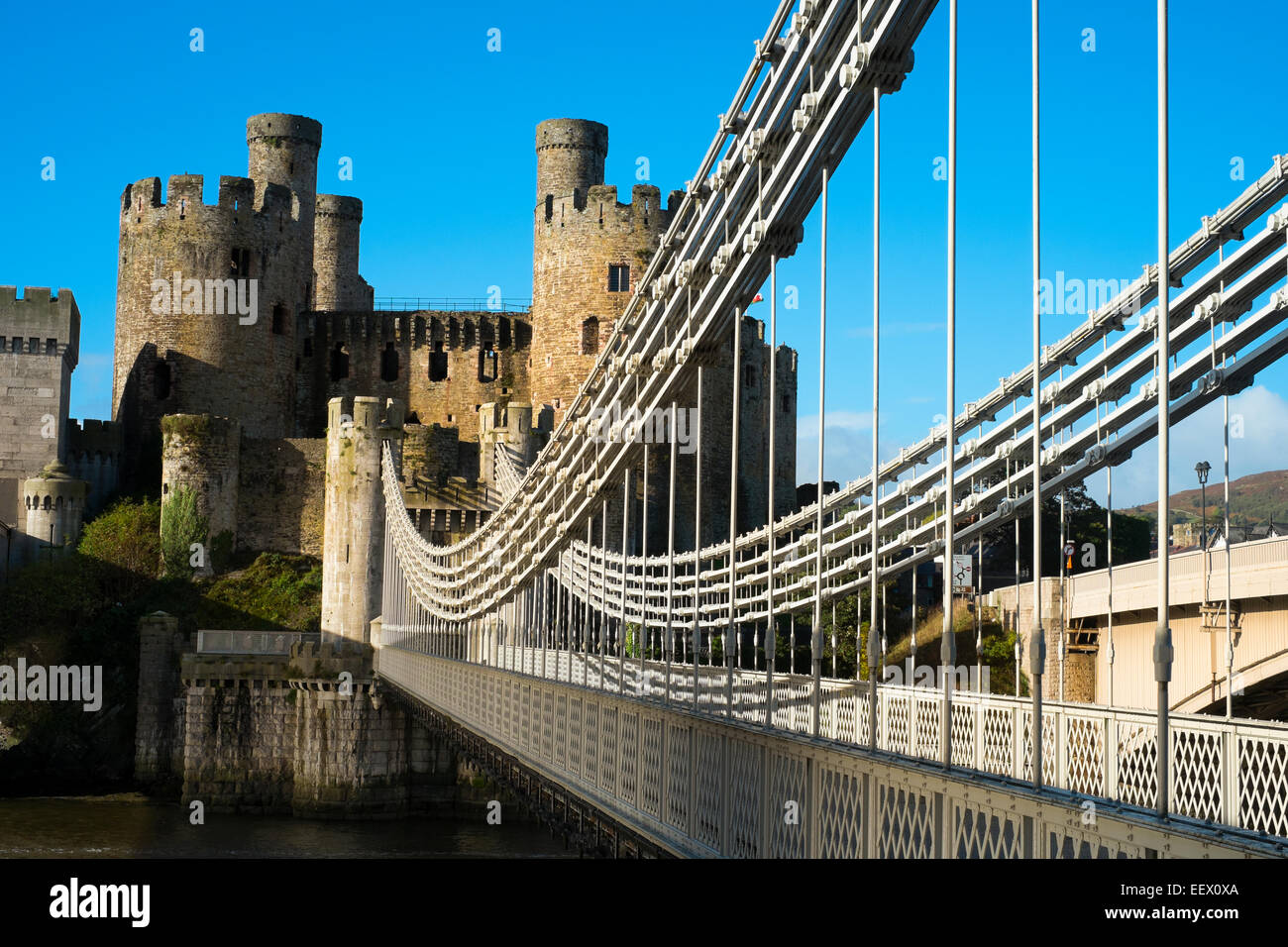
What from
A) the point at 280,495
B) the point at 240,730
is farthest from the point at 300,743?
the point at 280,495

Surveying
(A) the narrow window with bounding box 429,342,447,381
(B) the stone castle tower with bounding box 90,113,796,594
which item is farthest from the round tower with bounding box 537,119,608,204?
(A) the narrow window with bounding box 429,342,447,381

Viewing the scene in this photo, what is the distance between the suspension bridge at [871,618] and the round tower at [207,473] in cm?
1963

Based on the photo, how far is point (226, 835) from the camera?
26.1 metres

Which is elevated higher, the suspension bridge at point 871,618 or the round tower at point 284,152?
the round tower at point 284,152

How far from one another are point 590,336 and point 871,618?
32608 millimetres

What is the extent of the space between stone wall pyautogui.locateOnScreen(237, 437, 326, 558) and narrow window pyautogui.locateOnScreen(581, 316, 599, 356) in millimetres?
6775

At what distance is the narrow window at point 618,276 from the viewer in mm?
40500

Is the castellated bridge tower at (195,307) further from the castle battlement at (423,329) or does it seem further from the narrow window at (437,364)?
the narrow window at (437,364)

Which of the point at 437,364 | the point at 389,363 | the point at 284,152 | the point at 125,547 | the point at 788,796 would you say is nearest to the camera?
the point at 788,796

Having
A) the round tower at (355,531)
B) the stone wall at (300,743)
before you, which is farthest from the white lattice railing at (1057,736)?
the round tower at (355,531)

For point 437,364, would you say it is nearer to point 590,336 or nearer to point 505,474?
point 590,336

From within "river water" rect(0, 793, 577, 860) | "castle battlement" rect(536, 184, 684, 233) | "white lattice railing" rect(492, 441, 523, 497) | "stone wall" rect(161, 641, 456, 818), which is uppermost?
"castle battlement" rect(536, 184, 684, 233)

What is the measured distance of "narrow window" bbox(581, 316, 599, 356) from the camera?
40562 mm

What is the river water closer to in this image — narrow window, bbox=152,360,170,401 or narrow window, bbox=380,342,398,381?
narrow window, bbox=152,360,170,401
